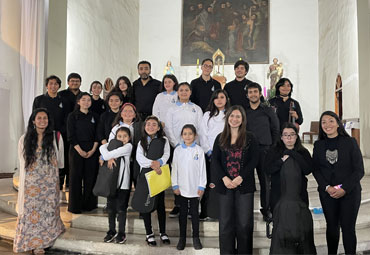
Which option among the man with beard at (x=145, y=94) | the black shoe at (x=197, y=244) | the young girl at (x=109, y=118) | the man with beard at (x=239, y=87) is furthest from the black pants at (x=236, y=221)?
the man with beard at (x=145, y=94)

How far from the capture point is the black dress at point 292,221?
107 inches

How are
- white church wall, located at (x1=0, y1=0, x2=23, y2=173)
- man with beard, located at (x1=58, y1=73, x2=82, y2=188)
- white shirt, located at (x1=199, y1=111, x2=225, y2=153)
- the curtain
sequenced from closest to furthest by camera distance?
1. white shirt, located at (x1=199, y1=111, x2=225, y2=153)
2. man with beard, located at (x1=58, y1=73, x2=82, y2=188)
3. white church wall, located at (x1=0, y1=0, x2=23, y2=173)
4. the curtain

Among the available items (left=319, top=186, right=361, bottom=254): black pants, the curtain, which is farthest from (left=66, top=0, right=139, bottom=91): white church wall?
(left=319, top=186, right=361, bottom=254): black pants

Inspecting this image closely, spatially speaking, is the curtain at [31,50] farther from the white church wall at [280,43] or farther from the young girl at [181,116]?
Result: the white church wall at [280,43]

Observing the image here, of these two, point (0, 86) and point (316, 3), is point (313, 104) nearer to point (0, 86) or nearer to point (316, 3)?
point (316, 3)

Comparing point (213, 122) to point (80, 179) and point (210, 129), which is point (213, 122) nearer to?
point (210, 129)

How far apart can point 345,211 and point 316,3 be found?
14564 mm

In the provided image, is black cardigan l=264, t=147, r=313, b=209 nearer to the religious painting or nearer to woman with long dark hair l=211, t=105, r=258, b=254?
woman with long dark hair l=211, t=105, r=258, b=254

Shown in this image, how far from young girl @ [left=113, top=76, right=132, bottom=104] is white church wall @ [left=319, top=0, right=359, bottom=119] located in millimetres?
7270

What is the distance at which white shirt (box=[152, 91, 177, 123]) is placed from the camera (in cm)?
415

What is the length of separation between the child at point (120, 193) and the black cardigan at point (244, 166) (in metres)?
1.01

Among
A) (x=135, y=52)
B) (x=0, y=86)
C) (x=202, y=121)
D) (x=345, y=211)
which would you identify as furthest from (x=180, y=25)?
(x=345, y=211)

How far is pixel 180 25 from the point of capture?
15906mm

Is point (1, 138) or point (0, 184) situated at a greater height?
point (1, 138)
